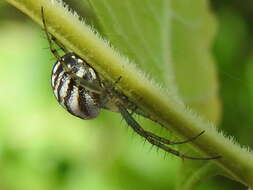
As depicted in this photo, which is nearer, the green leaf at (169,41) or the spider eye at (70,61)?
the green leaf at (169,41)

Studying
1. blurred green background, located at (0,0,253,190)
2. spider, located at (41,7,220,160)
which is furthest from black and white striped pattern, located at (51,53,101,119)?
blurred green background, located at (0,0,253,190)

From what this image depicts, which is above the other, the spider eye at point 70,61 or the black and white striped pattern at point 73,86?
the spider eye at point 70,61

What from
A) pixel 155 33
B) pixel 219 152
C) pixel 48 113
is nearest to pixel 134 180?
pixel 48 113

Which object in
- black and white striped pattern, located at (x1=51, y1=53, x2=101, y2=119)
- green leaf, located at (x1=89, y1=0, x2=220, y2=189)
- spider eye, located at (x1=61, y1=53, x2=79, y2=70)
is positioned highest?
green leaf, located at (x1=89, y1=0, x2=220, y2=189)

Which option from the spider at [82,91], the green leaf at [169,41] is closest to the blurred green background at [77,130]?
the green leaf at [169,41]

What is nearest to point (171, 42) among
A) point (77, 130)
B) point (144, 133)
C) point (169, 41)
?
point (169, 41)

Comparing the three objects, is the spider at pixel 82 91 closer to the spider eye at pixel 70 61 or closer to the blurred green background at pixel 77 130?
the spider eye at pixel 70 61

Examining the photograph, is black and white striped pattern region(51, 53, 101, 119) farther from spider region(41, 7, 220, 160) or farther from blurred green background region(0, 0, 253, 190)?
blurred green background region(0, 0, 253, 190)

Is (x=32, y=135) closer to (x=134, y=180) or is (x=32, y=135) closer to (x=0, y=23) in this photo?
(x=134, y=180)
